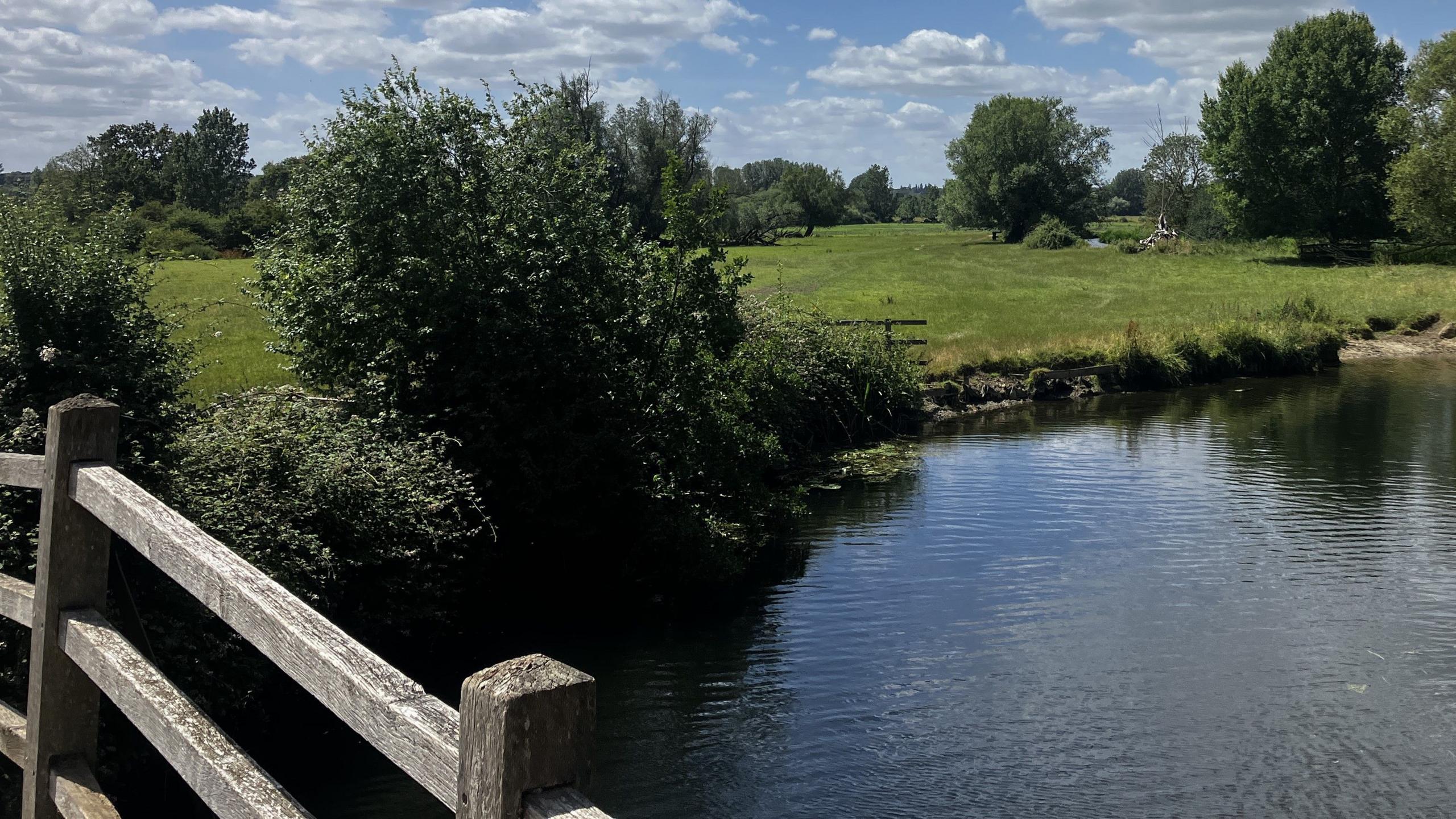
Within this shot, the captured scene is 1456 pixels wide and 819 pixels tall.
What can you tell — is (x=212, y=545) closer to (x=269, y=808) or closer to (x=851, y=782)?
(x=269, y=808)

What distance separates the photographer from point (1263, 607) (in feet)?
49.2

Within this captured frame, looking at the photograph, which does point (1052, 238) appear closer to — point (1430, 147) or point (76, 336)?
point (1430, 147)

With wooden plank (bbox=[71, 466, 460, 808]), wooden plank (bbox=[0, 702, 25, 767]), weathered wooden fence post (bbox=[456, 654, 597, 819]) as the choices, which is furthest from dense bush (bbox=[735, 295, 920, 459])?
weathered wooden fence post (bbox=[456, 654, 597, 819])

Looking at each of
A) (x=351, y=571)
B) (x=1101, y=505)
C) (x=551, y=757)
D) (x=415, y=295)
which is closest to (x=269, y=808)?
Result: (x=551, y=757)

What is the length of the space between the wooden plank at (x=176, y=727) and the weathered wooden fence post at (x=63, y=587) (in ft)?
0.30

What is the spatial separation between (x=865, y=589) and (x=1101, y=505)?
664cm

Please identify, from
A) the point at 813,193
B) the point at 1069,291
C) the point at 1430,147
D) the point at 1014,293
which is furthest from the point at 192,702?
the point at 813,193

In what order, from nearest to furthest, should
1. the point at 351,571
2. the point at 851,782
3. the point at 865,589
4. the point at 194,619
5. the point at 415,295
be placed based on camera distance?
the point at 194,619
the point at 851,782
the point at 351,571
the point at 415,295
the point at 865,589

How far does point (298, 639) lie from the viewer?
288cm

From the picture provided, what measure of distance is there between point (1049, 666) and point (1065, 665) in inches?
7.7

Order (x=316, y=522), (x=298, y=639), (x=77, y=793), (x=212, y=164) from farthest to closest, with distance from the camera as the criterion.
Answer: (x=212, y=164)
(x=316, y=522)
(x=77, y=793)
(x=298, y=639)

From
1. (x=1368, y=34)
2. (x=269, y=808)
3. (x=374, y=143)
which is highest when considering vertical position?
(x=1368, y=34)

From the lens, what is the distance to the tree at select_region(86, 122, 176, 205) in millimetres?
76412

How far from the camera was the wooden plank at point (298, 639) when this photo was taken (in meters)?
→ 2.44
